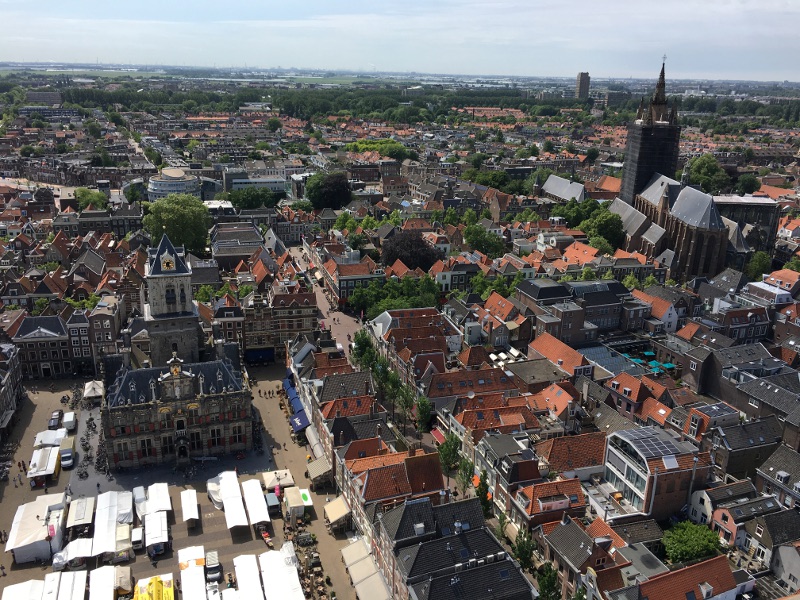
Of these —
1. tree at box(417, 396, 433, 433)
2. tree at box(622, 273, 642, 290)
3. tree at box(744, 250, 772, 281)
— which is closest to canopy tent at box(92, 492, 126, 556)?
tree at box(417, 396, 433, 433)

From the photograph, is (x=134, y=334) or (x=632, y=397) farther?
(x=134, y=334)

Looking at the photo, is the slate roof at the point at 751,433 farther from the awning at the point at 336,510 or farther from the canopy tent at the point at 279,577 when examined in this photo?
the canopy tent at the point at 279,577

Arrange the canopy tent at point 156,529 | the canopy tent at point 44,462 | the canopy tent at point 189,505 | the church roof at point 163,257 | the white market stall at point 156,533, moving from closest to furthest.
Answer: the white market stall at point 156,533 < the canopy tent at point 156,529 < the canopy tent at point 189,505 < the canopy tent at point 44,462 < the church roof at point 163,257

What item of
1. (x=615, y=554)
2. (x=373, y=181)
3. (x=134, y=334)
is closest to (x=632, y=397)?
(x=615, y=554)

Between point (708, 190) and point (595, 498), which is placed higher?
point (708, 190)

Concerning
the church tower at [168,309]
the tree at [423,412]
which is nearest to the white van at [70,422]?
the church tower at [168,309]

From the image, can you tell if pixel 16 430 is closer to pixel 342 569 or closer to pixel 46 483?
pixel 46 483
